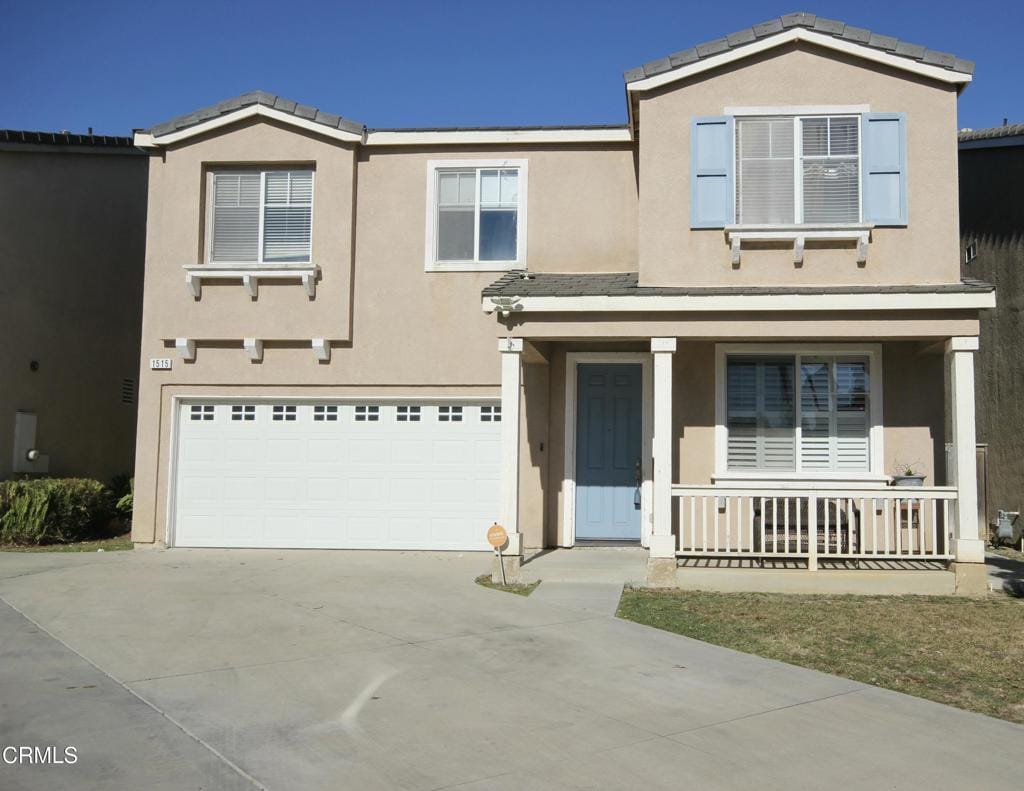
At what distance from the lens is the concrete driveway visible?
4.58 meters

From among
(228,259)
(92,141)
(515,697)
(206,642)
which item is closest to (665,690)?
(515,697)

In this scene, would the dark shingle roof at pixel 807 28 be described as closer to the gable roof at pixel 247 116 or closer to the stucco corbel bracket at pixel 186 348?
the gable roof at pixel 247 116

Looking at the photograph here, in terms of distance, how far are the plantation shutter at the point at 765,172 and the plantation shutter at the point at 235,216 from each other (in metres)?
6.57

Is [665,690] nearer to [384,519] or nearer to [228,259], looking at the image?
[384,519]

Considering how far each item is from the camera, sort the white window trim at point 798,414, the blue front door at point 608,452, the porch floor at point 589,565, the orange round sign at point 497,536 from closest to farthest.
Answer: the orange round sign at point 497,536 → the porch floor at point 589,565 → the white window trim at point 798,414 → the blue front door at point 608,452

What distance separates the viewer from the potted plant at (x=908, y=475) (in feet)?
36.1

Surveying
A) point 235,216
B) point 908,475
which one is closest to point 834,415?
point 908,475

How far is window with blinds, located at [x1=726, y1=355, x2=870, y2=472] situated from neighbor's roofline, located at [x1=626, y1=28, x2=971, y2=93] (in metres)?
3.47

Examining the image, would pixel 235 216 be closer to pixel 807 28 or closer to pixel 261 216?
pixel 261 216

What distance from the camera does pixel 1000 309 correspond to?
47.7 ft

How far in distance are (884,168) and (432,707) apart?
816 cm

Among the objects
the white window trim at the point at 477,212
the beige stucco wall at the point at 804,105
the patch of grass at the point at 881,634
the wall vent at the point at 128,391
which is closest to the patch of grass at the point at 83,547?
the wall vent at the point at 128,391

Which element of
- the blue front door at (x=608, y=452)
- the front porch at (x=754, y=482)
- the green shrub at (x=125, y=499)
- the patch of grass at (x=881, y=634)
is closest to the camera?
the patch of grass at (x=881, y=634)

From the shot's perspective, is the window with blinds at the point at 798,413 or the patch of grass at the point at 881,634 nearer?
the patch of grass at the point at 881,634
